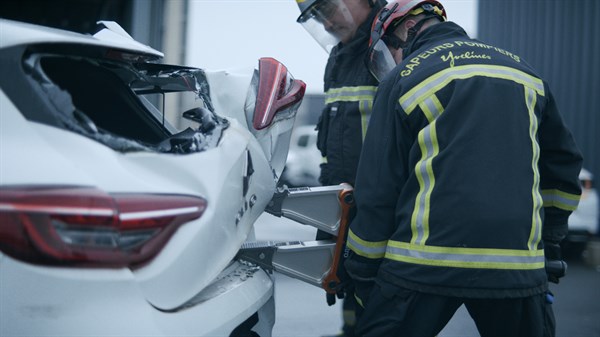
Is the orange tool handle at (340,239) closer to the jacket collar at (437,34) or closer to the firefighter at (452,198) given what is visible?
the firefighter at (452,198)

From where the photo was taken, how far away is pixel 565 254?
738cm

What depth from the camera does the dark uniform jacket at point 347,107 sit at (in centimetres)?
314

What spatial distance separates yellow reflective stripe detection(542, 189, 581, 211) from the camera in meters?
2.48

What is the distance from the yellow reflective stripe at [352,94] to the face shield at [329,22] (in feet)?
0.96

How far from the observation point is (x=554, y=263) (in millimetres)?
2537

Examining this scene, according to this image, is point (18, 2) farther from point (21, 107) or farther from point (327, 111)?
point (21, 107)

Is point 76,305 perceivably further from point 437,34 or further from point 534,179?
point 437,34

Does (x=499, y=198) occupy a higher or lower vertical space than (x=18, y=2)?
higher

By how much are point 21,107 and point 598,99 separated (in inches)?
349

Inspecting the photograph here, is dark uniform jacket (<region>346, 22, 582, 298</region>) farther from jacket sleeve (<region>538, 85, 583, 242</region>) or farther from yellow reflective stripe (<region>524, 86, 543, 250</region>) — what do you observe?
jacket sleeve (<region>538, 85, 583, 242</region>)

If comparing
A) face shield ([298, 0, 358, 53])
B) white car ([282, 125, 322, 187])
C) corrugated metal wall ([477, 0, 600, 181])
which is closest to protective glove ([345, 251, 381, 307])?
face shield ([298, 0, 358, 53])

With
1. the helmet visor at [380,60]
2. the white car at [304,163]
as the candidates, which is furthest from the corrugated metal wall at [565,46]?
the helmet visor at [380,60]

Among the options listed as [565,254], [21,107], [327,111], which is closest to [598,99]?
[565,254]

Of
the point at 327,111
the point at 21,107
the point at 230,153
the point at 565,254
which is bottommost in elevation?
the point at 565,254
